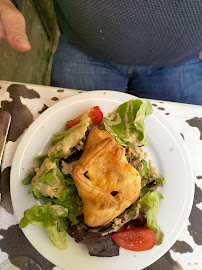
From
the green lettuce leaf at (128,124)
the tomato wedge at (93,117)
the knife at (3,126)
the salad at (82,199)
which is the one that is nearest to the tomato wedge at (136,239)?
the salad at (82,199)

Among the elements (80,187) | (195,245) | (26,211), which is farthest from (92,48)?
(195,245)

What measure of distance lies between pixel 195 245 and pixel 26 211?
70 centimetres

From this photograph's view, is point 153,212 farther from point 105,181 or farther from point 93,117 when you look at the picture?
point 93,117

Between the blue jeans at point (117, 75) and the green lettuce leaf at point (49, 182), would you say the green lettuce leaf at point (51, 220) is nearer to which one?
the green lettuce leaf at point (49, 182)

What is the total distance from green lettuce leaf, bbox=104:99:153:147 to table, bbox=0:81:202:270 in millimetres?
155

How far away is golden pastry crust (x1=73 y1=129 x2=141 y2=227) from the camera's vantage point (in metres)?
0.91

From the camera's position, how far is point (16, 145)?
1.11m

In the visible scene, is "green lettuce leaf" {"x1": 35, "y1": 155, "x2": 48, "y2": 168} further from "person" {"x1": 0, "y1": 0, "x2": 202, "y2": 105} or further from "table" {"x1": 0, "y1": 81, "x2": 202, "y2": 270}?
"person" {"x1": 0, "y1": 0, "x2": 202, "y2": 105}

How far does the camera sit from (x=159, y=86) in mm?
1377

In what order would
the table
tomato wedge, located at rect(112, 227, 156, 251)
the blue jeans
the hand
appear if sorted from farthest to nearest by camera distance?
the blue jeans
the table
tomato wedge, located at rect(112, 227, 156, 251)
the hand

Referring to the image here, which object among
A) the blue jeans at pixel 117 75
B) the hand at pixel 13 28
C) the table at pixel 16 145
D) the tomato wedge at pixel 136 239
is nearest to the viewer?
the hand at pixel 13 28

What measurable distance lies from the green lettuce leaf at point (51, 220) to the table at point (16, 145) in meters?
0.16

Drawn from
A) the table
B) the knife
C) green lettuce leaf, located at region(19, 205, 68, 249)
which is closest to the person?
the table

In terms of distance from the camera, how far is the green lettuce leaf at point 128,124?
1036 millimetres
